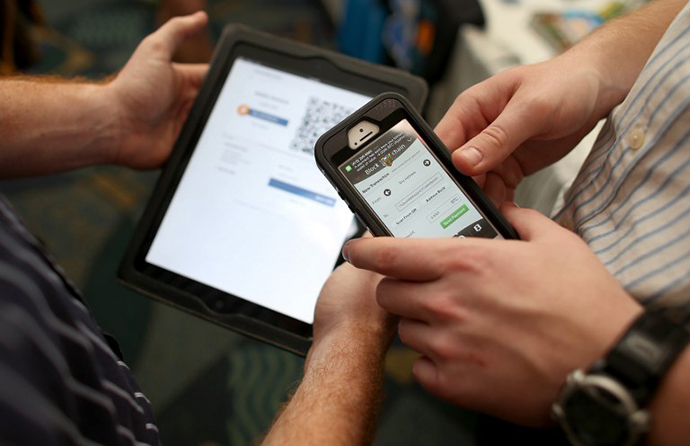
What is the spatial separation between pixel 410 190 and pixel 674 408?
0.31 meters

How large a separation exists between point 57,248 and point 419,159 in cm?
115

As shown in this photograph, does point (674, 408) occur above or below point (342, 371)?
above

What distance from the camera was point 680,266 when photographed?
0.42m

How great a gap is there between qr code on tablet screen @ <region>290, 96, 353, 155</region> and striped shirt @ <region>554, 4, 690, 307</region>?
1.24ft

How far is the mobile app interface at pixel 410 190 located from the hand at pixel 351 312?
4.3 inches

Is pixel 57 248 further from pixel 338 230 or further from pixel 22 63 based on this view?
pixel 338 230

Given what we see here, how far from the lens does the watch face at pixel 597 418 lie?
0.37 m

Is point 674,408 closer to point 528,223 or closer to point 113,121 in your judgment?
point 528,223

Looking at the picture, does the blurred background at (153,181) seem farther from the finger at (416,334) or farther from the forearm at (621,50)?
the finger at (416,334)

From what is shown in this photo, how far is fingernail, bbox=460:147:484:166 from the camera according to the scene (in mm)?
513

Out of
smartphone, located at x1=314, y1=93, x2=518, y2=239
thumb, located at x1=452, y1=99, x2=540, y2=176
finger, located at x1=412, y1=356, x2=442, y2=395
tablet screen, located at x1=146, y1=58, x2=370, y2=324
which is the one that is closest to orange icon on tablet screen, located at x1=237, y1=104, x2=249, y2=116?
tablet screen, located at x1=146, y1=58, x2=370, y2=324

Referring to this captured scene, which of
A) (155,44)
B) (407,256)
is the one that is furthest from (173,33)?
(407,256)

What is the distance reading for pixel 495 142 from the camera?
1.71 ft

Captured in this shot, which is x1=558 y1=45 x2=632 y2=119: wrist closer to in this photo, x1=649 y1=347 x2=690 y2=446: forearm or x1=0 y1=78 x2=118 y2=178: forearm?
x1=649 y1=347 x2=690 y2=446: forearm
